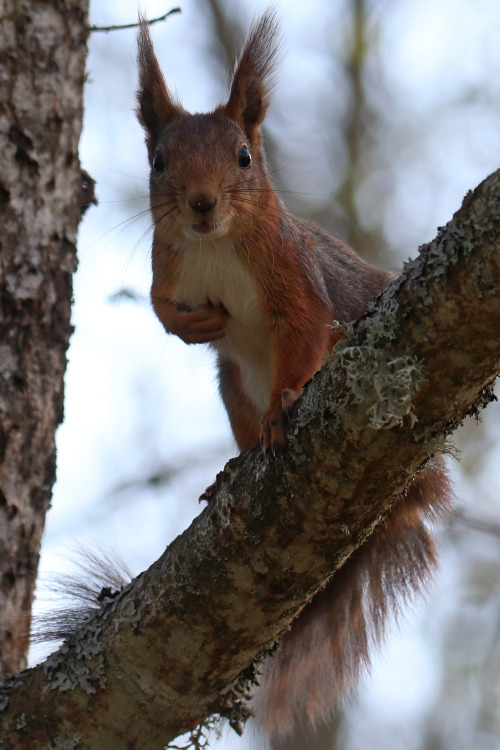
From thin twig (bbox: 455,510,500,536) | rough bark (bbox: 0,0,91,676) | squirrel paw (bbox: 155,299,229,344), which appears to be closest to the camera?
rough bark (bbox: 0,0,91,676)

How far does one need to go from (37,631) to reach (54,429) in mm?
563

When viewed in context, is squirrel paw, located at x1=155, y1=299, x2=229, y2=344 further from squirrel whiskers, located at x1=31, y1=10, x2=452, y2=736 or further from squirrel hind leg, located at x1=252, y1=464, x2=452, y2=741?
squirrel hind leg, located at x1=252, y1=464, x2=452, y2=741

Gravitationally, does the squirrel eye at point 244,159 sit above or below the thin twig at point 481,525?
above

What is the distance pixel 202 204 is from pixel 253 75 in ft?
Answer: 2.47

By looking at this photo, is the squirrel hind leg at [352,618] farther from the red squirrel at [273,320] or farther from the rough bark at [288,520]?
the rough bark at [288,520]

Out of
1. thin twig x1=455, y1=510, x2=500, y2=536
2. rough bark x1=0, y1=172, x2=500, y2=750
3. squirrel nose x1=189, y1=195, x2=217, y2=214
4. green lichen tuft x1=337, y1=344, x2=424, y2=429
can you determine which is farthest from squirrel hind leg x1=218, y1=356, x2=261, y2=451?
thin twig x1=455, y1=510, x2=500, y2=536

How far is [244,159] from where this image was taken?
2723mm

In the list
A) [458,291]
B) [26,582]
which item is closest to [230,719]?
[26,582]

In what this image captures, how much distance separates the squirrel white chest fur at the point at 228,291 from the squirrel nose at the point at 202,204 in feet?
0.61

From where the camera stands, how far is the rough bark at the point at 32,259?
239 cm

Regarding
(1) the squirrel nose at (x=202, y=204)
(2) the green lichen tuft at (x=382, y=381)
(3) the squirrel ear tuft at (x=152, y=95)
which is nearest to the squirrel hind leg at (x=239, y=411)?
(1) the squirrel nose at (x=202, y=204)

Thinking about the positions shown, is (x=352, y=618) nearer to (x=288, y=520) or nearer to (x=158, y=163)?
(x=288, y=520)

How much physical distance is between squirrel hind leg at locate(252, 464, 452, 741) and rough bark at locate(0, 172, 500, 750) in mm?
621

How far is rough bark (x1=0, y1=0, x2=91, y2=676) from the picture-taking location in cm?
239
